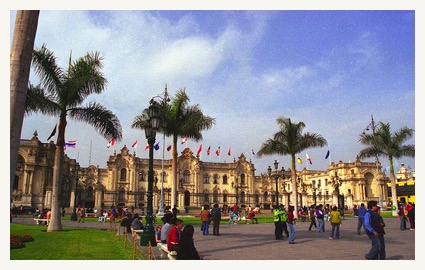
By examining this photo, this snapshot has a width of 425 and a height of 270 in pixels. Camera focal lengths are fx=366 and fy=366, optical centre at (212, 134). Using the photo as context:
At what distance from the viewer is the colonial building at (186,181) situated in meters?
46.2

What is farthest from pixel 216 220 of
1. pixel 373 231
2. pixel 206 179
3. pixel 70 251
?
pixel 206 179

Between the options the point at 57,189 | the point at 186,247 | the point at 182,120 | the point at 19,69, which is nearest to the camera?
the point at 186,247

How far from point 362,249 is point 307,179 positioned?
6841 centimetres

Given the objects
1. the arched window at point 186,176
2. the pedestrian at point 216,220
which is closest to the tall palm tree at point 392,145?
the pedestrian at point 216,220

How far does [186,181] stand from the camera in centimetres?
6153

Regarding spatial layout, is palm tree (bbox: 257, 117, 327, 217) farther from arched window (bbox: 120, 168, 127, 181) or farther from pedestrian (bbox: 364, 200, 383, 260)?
arched window (bbox: 120, 168, 127, 181)

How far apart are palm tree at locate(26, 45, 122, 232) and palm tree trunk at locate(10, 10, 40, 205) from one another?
8.13 m

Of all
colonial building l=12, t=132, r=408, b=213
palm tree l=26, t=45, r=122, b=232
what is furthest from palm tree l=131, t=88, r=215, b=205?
colonial building l=12, t=132, r=408, b=213

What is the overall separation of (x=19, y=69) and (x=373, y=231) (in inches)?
332

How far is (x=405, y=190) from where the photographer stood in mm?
53562

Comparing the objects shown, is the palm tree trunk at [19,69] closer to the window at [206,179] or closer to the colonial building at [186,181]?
the colonial building at [186,181]

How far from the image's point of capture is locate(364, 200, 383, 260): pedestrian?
788cm

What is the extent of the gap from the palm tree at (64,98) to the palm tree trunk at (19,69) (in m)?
8.13

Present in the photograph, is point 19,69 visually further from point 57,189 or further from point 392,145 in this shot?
point 392,145
